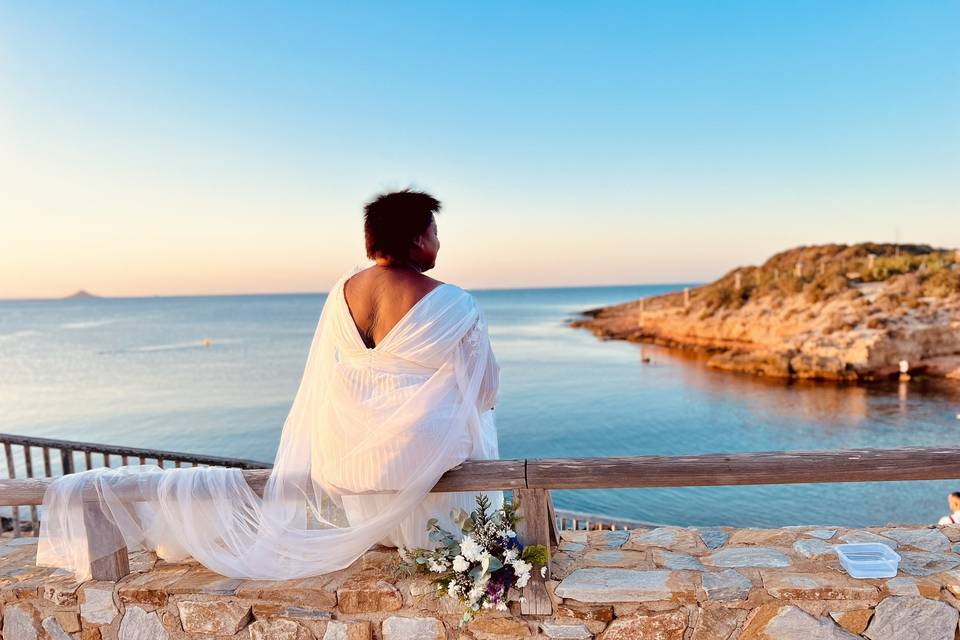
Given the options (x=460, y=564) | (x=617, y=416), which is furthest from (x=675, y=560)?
(x=617, y=416)

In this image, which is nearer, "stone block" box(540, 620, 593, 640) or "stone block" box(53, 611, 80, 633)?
"stone block" box(540, 620, 593, 640)

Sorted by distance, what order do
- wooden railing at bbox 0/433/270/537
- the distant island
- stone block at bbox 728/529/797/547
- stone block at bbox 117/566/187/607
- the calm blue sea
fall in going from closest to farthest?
stone block at bbox 117/566/187/607, stone block at bbox 728/529/797/547, wooden railing at bbox 0/433/270/537, the calm blue sea, the distant island

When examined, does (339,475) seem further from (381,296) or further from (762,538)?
(762,538)

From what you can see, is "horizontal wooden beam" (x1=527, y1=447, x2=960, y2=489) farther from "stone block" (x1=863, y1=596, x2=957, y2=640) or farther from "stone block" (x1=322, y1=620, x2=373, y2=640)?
"stone block" (x1=322, y1=620, x2=373, y2=640)

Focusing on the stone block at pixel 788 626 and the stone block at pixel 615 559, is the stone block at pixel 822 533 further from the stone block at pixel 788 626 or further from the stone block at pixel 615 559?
the stone block at pixel 615 559

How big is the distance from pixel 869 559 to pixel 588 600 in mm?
1290

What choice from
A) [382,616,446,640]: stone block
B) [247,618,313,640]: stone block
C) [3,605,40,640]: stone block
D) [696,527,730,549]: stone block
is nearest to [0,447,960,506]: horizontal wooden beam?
[382,616,446,640]: stone block

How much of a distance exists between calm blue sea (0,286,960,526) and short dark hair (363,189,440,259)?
12264 mm

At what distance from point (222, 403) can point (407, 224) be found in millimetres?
29053

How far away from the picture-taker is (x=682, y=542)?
3.17 m

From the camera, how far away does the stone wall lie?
256cm

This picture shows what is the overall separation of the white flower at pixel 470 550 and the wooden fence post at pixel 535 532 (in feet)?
0.82

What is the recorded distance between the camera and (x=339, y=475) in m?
2.79

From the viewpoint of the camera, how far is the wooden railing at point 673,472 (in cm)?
249
